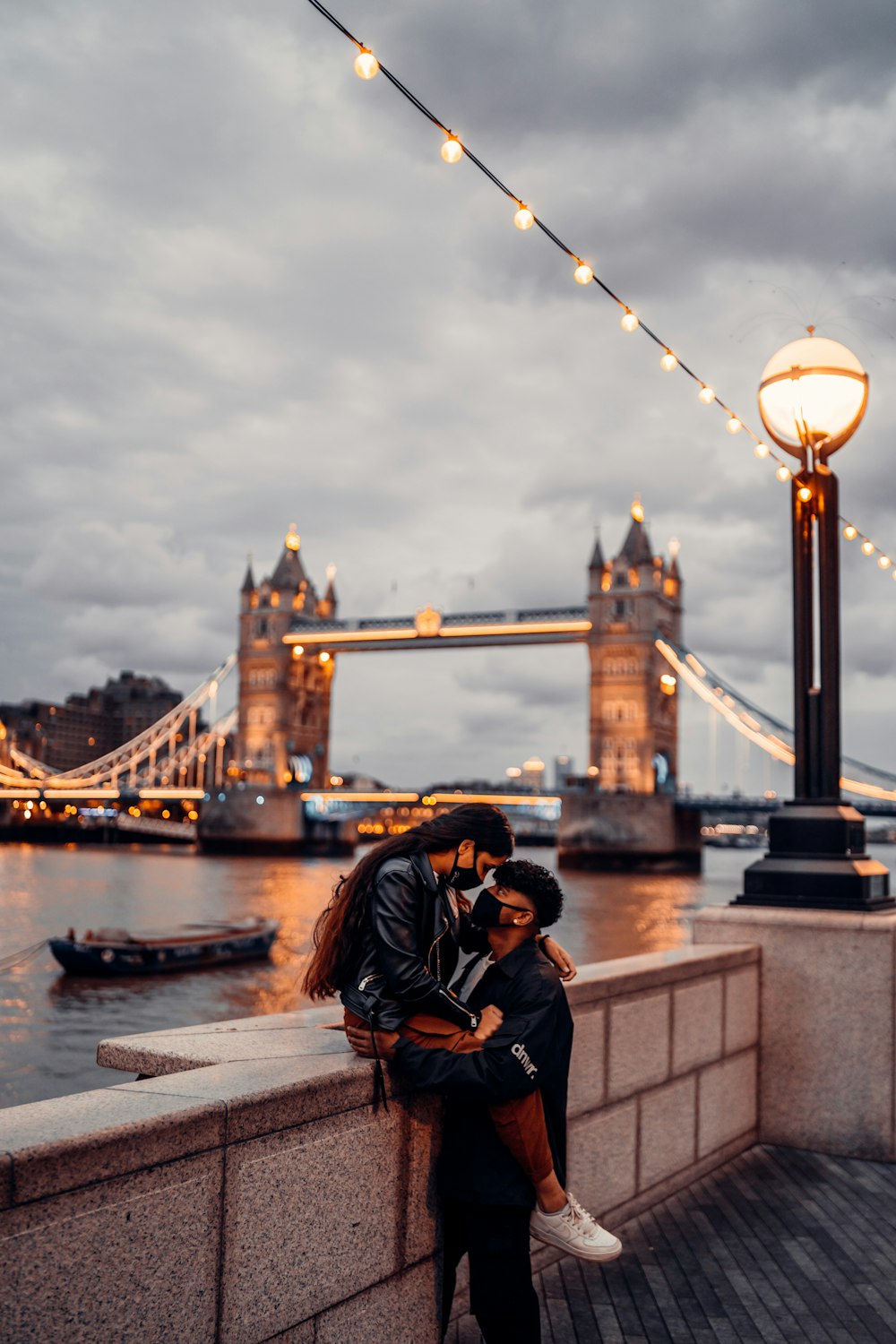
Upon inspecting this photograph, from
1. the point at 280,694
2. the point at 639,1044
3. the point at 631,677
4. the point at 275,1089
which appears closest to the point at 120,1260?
the point at 275,1089

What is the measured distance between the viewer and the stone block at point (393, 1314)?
253cm

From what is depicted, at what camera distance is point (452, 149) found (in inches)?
170

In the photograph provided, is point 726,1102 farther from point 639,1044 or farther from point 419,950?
point 419,950

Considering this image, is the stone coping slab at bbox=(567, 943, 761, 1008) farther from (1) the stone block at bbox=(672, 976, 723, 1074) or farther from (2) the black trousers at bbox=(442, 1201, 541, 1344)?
(2) the black trousers at bbox=(442, 1201, 541, 1344)

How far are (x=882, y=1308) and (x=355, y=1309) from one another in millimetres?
1539

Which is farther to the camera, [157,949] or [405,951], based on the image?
[157,949]

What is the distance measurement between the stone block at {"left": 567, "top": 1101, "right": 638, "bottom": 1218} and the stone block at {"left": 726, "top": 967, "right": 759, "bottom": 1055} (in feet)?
2.85

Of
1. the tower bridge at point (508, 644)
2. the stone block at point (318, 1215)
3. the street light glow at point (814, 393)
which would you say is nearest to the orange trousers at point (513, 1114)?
the stone block at point (318, 1215)

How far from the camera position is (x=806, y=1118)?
4883 mm

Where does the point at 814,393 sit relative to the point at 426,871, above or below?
above

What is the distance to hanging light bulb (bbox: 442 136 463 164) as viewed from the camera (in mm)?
4287

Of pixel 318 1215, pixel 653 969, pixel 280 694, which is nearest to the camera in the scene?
pixel 318 1215

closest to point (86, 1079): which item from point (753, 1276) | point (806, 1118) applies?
point (806, 1118)

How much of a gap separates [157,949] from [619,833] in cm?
3912
